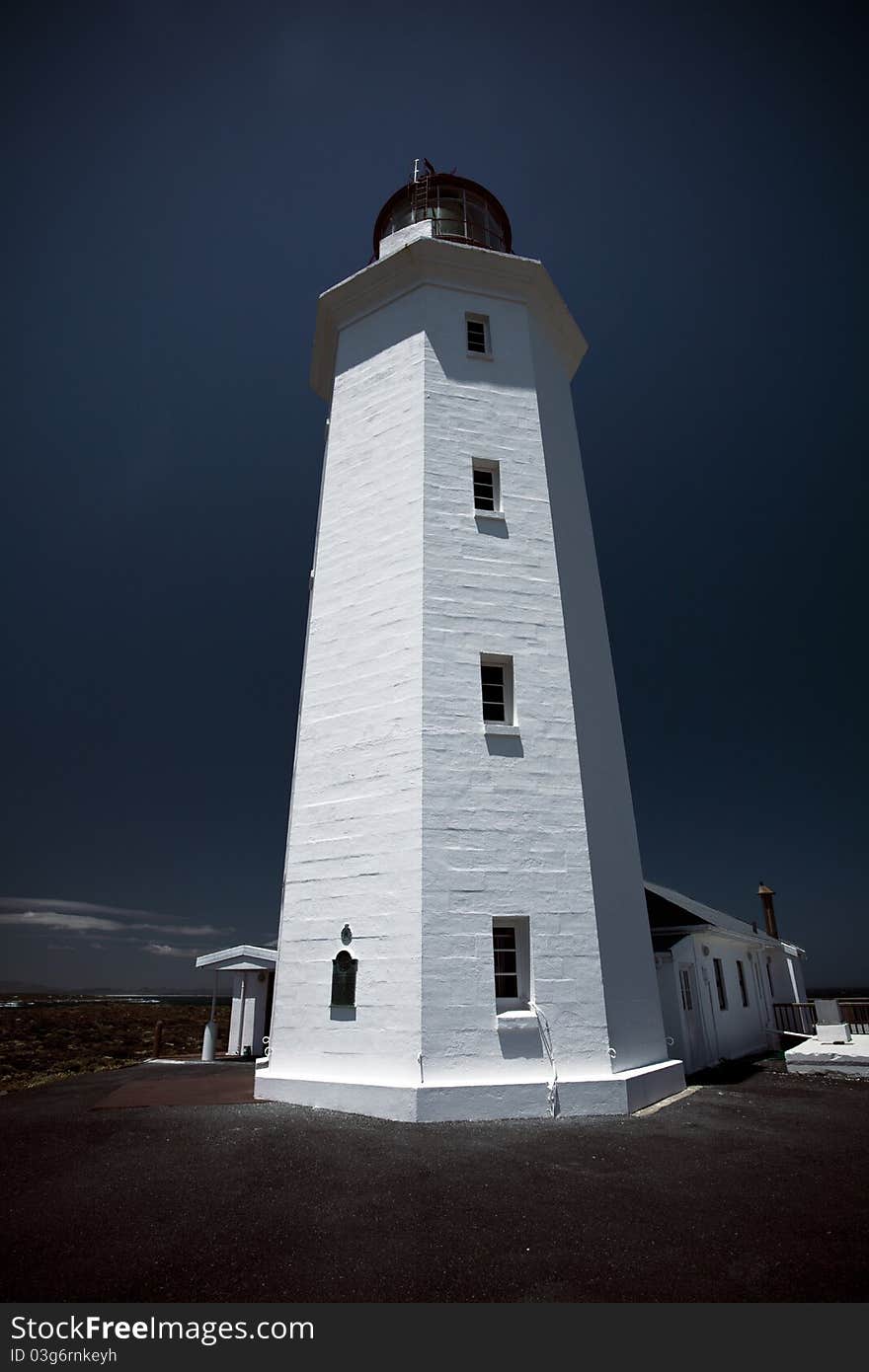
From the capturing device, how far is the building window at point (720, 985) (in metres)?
18.1

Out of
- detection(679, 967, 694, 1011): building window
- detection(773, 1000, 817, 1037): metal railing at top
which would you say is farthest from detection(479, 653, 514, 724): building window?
detection(773, 1000, 817, 1037): metal railing at top

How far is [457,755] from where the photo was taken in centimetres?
1090

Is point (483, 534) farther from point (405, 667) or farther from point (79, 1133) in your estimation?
point (79, 1133)

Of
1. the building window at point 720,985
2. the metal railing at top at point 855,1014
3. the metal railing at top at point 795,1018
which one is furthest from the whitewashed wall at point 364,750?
the metal railing at top at point 795,1018

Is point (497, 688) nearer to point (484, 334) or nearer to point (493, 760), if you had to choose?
point (493, 760)

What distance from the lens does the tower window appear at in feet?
46.9

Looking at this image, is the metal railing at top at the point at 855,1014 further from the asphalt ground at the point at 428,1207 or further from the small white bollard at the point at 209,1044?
the small white bollard at the point at 209,1044

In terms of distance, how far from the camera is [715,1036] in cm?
1673

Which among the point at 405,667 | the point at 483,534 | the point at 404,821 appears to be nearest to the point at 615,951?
the point at 404,821

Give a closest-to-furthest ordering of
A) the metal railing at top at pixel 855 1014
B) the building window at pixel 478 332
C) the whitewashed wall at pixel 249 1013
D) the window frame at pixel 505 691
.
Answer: the window frame at pixel 505 691 → the building window at pixel 478 332 → the whitewashed wall at pixel 249 1013 → the metal railing at top at pixel 855 1014

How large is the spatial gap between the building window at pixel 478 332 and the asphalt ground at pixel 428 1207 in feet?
44.7

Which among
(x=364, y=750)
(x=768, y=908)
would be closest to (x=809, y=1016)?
(x=768, y=908)
